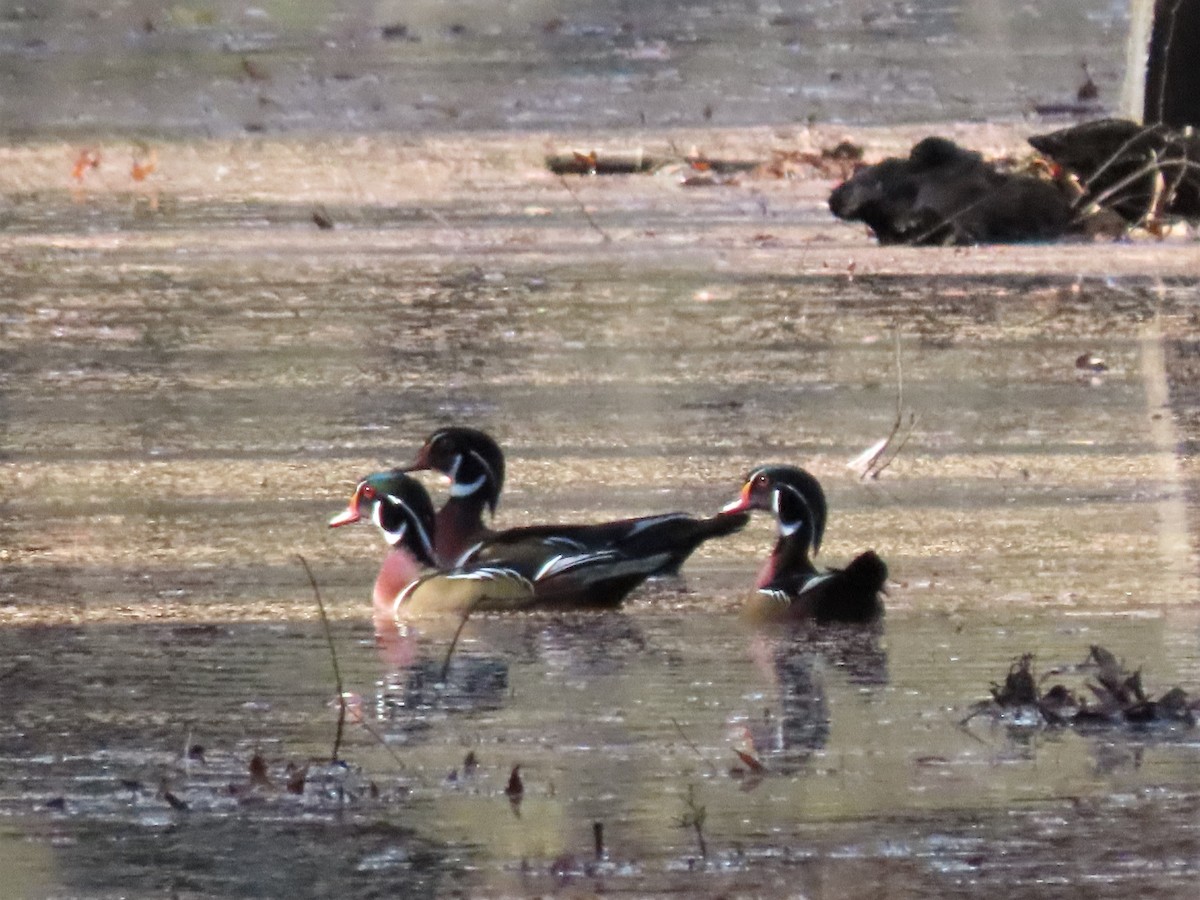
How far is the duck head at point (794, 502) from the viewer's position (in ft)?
24.0

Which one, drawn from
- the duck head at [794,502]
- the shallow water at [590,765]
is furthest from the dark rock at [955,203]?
the shallow water at [590,765]

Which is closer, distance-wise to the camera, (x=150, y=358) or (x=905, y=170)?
(x=150, y=358)

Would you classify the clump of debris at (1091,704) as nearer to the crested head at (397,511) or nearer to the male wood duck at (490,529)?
the male wood duck at (490,529)

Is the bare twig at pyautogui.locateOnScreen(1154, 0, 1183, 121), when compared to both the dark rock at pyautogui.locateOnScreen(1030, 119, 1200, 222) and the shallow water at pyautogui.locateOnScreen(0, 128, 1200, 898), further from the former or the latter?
the shallow water at pyautogui.locateOnScreen(0, 128, 1200, 898)

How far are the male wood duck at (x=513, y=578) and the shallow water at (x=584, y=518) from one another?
11 centimetres

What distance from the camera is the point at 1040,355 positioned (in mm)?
10867

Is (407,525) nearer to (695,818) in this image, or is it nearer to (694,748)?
(694,748)

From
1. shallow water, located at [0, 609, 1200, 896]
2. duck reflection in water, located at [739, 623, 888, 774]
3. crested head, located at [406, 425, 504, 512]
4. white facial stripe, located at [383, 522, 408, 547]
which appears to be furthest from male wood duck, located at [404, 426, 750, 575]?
duck reflection in water, located at [739, 623, 888, 774]

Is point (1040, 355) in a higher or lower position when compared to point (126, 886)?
higher

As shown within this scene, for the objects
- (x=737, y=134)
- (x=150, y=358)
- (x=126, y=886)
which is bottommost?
(x=126, y=886)

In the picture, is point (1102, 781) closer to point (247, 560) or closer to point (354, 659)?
point (354, 659)

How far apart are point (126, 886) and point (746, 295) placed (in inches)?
310

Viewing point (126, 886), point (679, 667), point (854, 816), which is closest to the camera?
point (126, 886)

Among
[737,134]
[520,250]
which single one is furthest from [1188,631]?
[737,134]
